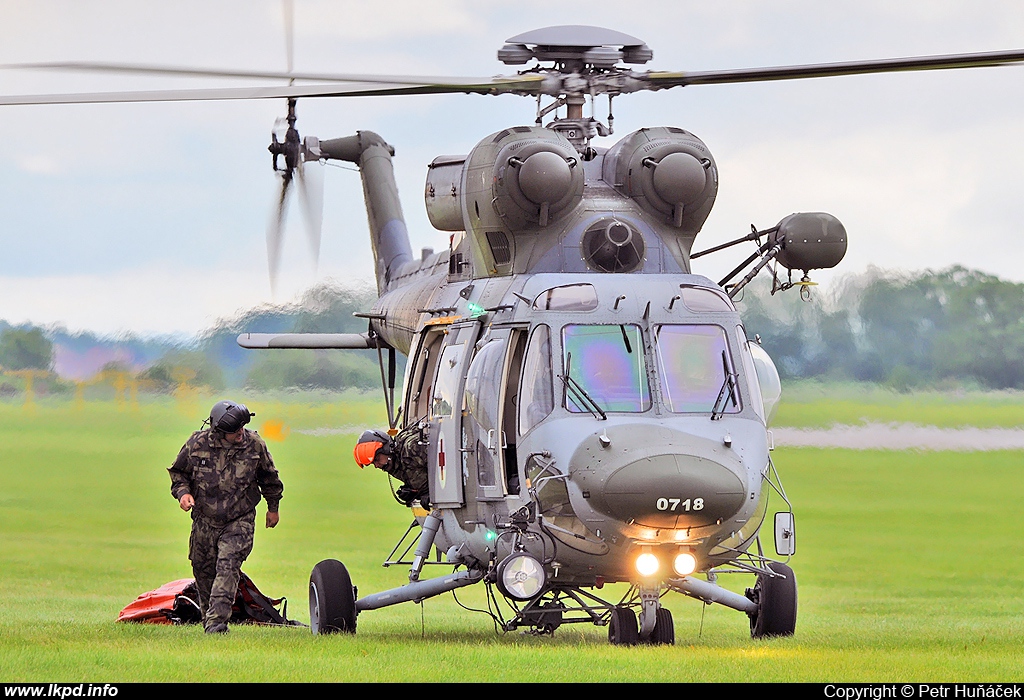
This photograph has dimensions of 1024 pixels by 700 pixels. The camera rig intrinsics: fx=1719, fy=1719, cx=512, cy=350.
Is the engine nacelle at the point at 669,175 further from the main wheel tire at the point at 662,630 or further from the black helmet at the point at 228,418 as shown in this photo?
the black helmet at the point at 228,418

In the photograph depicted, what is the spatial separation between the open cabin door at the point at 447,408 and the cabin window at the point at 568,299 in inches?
36.7

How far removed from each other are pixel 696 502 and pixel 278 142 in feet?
23.6

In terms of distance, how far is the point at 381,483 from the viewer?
2620 cm

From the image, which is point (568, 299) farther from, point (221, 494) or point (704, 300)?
point (221, 494)

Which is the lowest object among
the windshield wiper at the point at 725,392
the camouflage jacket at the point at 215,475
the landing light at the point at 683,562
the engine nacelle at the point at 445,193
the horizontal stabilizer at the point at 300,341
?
the landing light at the point at 683,562

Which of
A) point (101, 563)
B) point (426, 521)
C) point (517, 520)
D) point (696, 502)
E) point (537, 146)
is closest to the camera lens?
point (696, 502)

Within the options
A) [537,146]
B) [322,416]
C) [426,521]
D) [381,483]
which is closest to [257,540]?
[322,416]

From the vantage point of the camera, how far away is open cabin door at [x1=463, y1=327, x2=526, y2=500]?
11.0m

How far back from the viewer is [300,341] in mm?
15836

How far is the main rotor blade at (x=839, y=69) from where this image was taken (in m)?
10.7

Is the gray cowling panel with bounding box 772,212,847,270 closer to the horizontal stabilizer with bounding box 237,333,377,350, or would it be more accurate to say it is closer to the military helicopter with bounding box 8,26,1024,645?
the military helicopter with bounding box 8,26,1024,645

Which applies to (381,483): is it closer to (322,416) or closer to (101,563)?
(322,416)

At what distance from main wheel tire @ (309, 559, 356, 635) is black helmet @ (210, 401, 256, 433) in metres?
1.16

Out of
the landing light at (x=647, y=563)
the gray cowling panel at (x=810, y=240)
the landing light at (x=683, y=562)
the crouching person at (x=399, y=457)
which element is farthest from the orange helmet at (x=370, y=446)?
the gray cowling panel at (x=810, y=240)
